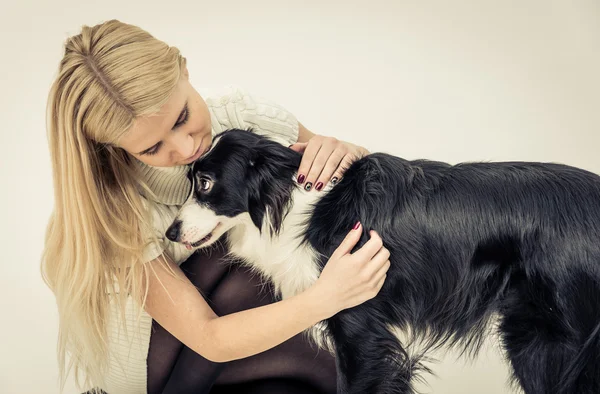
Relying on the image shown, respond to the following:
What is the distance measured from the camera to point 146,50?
2.17 m

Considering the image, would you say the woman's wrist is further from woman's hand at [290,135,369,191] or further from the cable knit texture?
the cable knit texture

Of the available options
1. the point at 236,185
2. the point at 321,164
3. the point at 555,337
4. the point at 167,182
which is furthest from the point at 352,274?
the point at 167,182

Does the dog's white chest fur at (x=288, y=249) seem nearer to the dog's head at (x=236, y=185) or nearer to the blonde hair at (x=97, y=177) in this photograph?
the dog's head at (x=236, y=185)

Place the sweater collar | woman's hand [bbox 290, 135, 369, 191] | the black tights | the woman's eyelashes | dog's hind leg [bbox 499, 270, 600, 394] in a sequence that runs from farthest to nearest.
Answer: the black tights, the sweater collar, woman's hand [bbox 290, 135, 369, 191], the woman's eyelashes, dog's hind leg [bbox 499, 270, 600, 394]

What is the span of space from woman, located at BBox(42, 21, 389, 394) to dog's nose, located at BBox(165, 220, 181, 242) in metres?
0.08

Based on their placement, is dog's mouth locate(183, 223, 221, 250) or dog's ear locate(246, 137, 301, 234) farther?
dog's mouth locate(183, 223, 221, 250)

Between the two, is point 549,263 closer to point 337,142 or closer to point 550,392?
point 550,392

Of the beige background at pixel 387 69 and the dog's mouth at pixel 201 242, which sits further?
the beige background at pixel 387 69

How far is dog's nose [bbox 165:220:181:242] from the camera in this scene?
2.42m

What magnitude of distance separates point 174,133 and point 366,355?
40.4 inches

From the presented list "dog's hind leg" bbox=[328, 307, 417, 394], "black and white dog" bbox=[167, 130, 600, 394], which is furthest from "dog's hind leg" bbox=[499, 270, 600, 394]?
"dog's hind leg" bbox=[328, 307, 417, 394]

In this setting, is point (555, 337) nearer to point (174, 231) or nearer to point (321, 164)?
point (321, 164)

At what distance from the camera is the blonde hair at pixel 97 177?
2117mm

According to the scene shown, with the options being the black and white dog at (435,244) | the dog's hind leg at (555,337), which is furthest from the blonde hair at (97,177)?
the dog's hind leg at (555,337)
